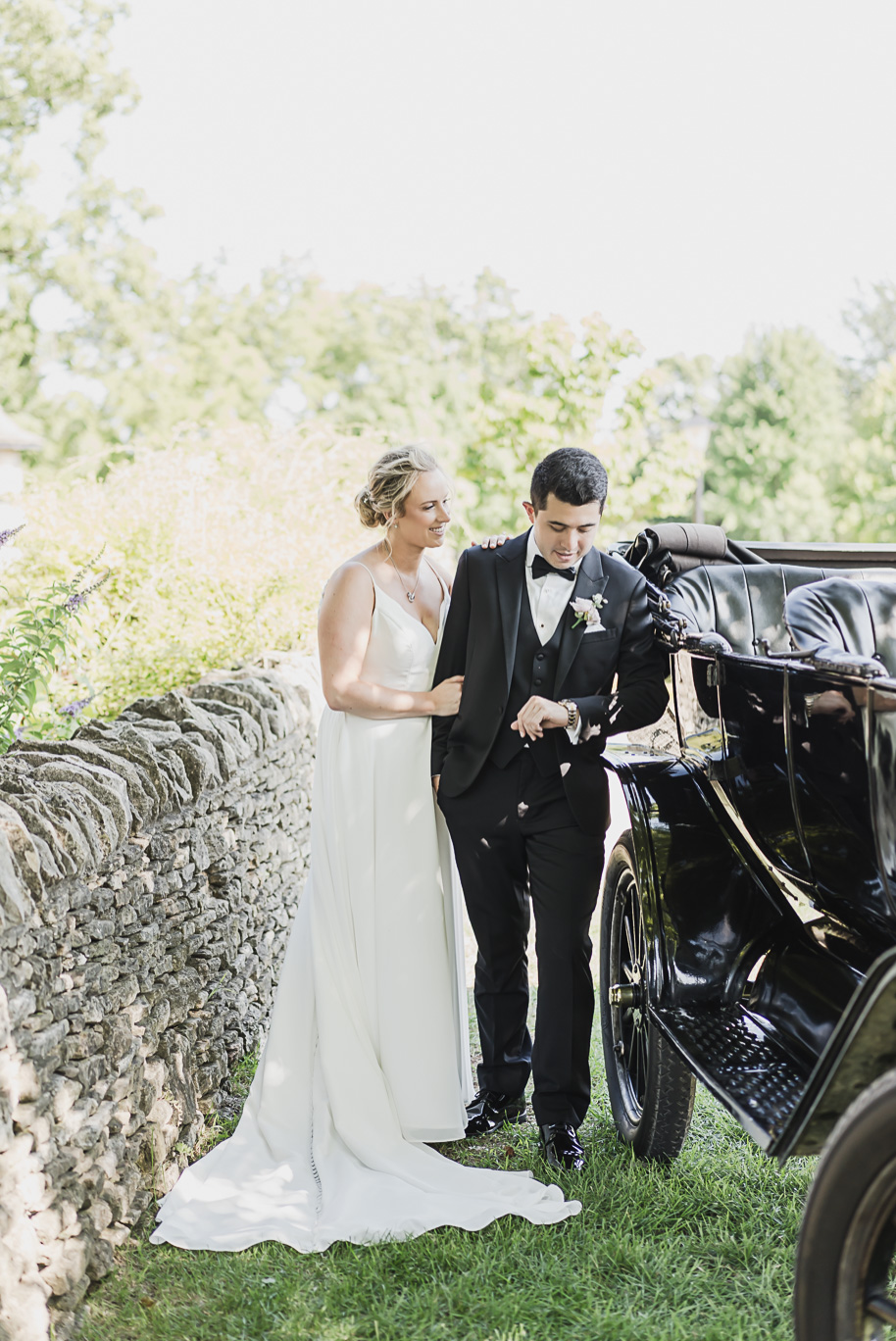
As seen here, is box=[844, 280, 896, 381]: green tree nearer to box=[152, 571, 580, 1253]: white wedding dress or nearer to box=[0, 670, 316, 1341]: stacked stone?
box=[0, 670, 316, 1341]: stacked stone

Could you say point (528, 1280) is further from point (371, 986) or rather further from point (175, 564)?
point (175, 564)

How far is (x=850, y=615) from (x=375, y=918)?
184 cm

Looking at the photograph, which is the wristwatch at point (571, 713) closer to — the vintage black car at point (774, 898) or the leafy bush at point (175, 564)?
the vintage black car at point (774, 898)

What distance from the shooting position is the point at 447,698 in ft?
12.2

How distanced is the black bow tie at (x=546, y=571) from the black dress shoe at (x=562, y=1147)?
5.82ft

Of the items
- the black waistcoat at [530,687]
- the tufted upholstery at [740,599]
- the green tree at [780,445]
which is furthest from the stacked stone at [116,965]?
the green tree at [780,445]

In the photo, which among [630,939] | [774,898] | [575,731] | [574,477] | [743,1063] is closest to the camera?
[743,1063]

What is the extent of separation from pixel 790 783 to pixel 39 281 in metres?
30.5

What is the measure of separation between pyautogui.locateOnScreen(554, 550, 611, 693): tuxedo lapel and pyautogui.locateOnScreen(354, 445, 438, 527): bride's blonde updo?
664 mm

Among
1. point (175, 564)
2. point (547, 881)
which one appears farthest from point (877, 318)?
point (547, 881)

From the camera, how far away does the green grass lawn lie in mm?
2672

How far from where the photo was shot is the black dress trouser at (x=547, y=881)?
3582 millimetres

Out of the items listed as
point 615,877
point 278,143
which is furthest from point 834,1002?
point 278,143

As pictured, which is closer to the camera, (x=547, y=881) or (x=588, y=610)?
(x=588, y=610)
